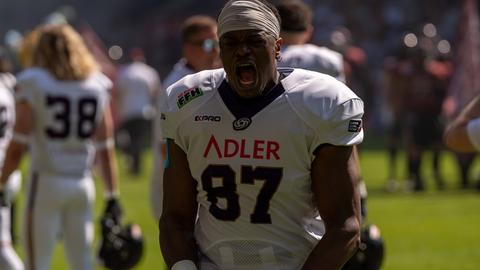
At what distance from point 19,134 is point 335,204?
382cm

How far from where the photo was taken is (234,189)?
5.04m

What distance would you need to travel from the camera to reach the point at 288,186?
500 centimetres

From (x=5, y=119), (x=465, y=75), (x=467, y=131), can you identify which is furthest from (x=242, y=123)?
(x=465, y=75)

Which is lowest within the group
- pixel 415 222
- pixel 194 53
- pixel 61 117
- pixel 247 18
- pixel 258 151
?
pixel 415 222

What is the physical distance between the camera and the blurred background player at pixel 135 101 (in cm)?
2152

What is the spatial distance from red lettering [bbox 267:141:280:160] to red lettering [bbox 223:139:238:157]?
12cm

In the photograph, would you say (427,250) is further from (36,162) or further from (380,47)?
(380,47)

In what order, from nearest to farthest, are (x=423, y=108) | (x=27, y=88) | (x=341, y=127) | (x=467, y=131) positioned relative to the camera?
(x=341, y=127), (x=467, y=131), (x=27, y=88), (x=423, y=108)

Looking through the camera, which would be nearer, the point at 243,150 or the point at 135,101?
the point at 243,150

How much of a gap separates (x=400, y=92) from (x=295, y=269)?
1399 cm

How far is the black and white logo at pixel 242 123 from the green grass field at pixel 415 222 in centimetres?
679

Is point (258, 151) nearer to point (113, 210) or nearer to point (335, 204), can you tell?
point (335, 204)

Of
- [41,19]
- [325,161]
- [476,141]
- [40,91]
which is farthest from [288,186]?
[41,19]

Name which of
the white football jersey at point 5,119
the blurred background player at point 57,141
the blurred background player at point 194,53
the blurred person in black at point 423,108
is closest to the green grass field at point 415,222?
the blurred person in black at point 423,108
